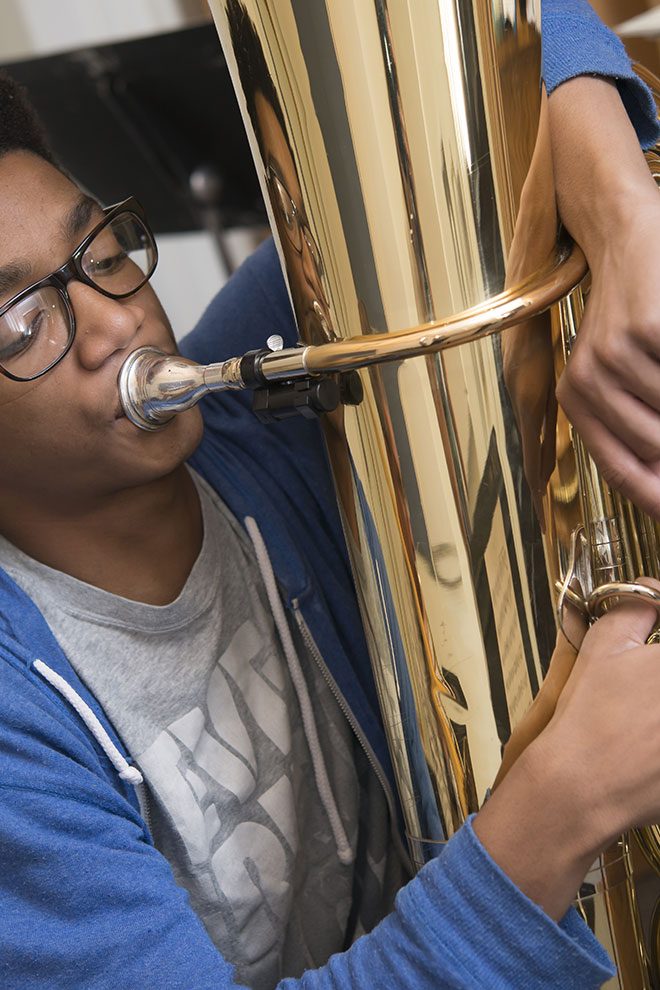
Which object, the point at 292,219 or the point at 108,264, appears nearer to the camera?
the point at 292,219

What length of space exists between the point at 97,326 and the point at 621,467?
1.34ft

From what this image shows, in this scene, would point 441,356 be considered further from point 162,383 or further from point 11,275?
point 11,275

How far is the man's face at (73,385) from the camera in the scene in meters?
0.82

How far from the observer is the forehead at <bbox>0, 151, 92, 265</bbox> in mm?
825

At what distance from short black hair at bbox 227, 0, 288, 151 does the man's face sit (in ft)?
0.78

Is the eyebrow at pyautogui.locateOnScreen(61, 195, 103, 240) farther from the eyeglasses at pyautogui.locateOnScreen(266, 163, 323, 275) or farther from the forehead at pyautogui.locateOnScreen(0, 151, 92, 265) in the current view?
the eyeglasses at pyautogui.locateOnScreen(266, 163, 323, 275)

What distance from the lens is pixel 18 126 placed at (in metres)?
0.91

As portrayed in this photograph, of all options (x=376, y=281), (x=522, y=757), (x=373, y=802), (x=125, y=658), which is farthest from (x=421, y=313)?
(x=373, y=802)

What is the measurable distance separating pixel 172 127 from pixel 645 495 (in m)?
1.56

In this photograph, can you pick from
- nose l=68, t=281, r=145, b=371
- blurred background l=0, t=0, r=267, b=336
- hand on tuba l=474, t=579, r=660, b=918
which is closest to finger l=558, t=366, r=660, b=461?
hand on tuba l=474, t=579, r=660, b=918

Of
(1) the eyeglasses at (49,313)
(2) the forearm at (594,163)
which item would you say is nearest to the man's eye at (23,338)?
(1) the eyeglasses at (49,313)

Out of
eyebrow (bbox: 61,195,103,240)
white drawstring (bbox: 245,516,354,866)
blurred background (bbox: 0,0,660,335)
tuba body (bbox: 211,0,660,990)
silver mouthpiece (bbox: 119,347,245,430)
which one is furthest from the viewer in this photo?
blurred background (bbox: 0,0,660,335)

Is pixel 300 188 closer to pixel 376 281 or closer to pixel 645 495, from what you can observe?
pixel 376 281

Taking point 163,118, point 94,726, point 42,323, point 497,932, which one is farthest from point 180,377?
point 163,118
